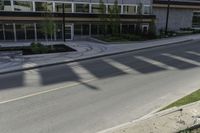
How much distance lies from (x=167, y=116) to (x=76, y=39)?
80.8 ft

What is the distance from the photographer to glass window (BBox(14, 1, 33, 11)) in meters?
27.5

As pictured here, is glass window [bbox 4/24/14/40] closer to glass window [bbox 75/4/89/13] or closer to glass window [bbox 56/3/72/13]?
glass window [bbox 56/3/72/13]

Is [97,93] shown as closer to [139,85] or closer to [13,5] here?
[139,85]

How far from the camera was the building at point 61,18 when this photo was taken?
1074 inches

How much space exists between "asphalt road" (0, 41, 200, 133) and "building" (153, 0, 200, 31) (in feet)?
77.8

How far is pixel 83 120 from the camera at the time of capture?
309 inches

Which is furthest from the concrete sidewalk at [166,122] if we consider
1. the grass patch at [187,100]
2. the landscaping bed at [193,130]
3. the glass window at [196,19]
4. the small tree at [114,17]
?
the glass window at [196,19]

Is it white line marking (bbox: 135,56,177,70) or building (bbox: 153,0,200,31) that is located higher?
building (bbox: 153,0,200,31)

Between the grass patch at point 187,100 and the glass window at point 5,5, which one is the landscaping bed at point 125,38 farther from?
the grass patch at point 187,100

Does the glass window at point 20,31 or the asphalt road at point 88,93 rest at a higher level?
the glass window at point 20,31

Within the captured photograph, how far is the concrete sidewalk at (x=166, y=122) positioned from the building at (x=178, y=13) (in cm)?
3235

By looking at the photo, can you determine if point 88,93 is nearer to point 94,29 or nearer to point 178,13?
point 94,29

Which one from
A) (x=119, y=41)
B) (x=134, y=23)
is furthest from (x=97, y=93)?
(x=134, y=23)

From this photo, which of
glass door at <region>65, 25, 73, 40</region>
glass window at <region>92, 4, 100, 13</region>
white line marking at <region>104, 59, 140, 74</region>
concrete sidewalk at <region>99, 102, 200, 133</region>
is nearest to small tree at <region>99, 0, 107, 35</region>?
glass window at <region>92, 4, 100, 13</region>
